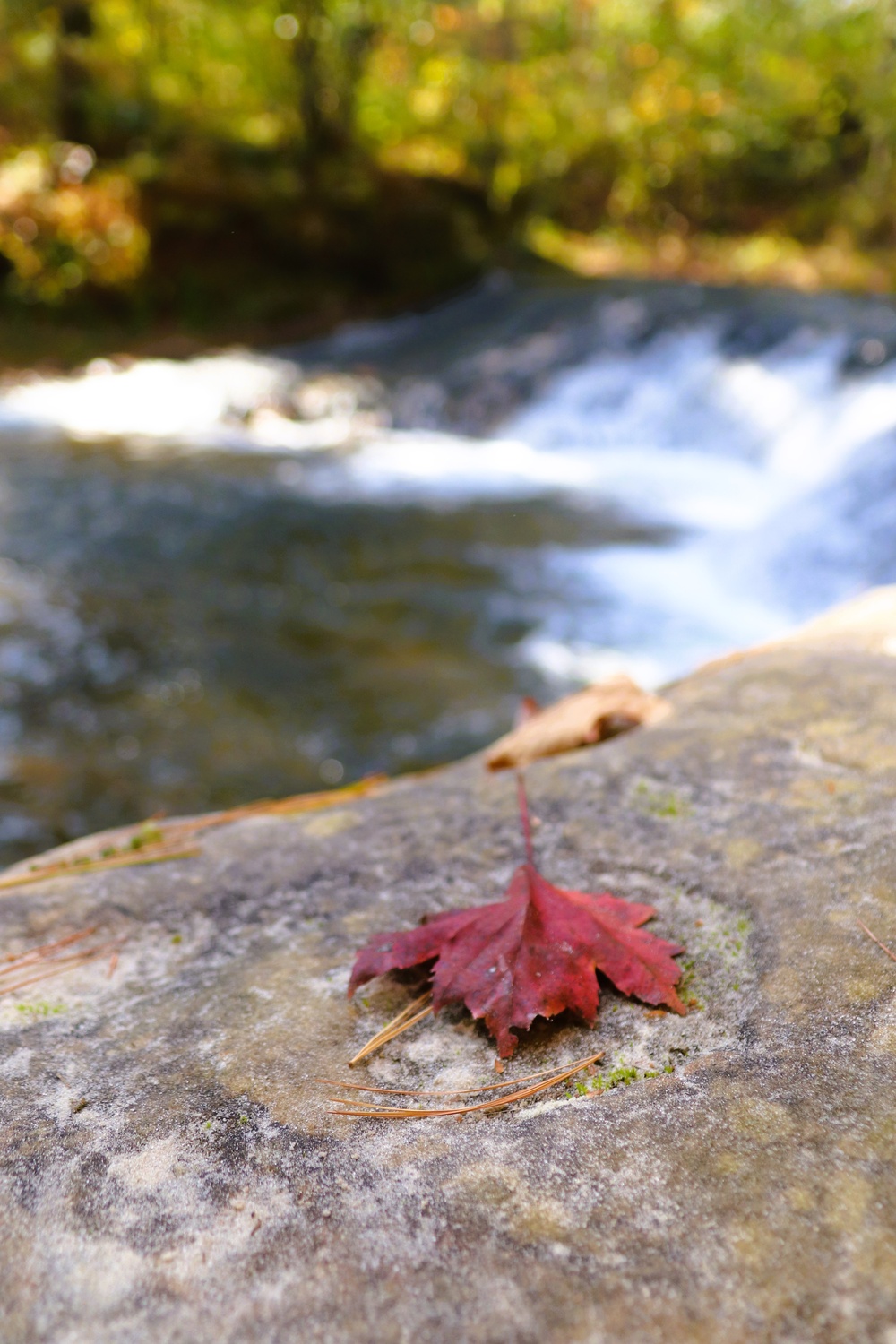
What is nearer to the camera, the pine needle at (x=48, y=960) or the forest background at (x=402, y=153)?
the pine needle at (x=48, y=960)

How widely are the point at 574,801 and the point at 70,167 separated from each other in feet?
46.0

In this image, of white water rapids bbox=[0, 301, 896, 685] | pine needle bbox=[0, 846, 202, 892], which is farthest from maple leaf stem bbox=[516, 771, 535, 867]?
white water rapids bbox=[0, 301, 896, 685]

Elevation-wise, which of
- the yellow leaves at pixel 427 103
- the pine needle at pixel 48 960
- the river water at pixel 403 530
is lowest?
the pine needle at pixel 48 960

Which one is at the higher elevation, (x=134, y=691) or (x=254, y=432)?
(x=254, y=432)

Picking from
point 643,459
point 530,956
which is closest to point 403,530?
point 643,459

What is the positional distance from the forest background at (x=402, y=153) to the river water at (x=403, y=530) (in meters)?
1.69

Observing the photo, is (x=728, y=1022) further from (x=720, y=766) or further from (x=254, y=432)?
(x=254, y=432)

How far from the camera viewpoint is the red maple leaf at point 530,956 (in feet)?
3.30

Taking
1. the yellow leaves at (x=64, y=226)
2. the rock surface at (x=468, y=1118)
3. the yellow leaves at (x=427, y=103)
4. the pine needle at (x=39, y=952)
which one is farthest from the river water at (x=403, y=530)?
the yellow leaves at (x=427, y=103)

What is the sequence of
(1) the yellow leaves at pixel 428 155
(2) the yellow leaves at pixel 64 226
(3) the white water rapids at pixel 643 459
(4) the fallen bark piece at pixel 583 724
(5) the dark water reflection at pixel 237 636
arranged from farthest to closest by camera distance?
1. (1) the yellow leaves at pixel 428 155
2. (2) the yellow leaves at pixel 64 226
3. (3) the white water rapids at pixel 643 459
4. (5) the dark water reflection at pixel 237 636
5. (4) the fallen bark piece at pixel 583 724

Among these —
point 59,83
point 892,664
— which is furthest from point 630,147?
point 892,664

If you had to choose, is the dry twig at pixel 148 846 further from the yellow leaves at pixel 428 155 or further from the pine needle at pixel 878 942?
the yellow leaves at pixel 428 155

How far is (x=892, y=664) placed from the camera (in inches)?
70.7

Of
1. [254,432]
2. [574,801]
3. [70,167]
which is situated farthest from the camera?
[70,167]
